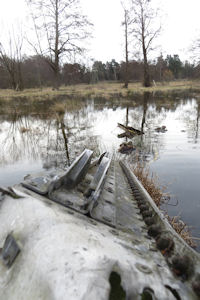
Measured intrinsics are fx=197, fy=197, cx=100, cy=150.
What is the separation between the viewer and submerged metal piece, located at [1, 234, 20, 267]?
1063 millimetres

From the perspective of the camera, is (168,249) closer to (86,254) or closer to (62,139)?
(86,254)

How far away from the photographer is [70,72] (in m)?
38.3

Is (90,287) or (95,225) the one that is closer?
(90,287)

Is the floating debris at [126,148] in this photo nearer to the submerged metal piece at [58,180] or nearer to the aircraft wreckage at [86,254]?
the submerged metal piece at [58,180]

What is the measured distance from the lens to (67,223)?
1.23 meters

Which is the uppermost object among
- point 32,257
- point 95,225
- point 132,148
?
point 32,257

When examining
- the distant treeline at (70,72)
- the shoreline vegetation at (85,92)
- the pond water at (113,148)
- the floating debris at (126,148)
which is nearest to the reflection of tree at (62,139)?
the pond water at (113,148)

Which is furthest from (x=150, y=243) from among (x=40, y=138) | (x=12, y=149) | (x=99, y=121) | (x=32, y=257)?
(x=99, y=121)

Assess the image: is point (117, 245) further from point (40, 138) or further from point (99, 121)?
point (99, 121)

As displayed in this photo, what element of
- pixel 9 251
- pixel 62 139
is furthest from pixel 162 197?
pixel 62 139

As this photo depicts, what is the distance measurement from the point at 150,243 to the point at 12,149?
4.82 metres

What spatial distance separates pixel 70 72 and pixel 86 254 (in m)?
40.9

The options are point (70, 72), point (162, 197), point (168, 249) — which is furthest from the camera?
point (70, 72)

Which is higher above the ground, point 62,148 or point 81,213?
point 81,213
